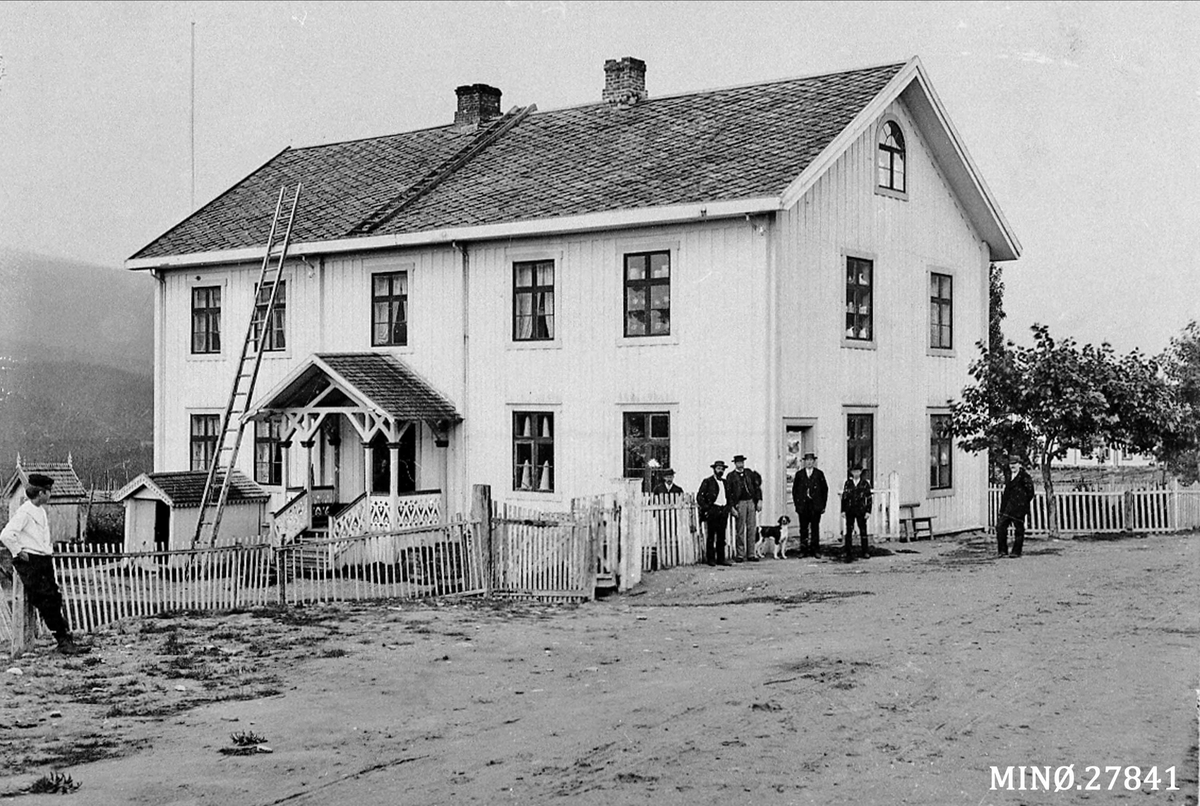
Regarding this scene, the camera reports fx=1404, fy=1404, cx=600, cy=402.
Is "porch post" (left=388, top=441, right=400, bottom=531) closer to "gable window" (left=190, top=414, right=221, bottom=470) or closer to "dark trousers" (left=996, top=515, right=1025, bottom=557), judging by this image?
"gable window" (left=190, top=414, right=221, bottom=470)

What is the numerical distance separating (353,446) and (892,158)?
1180 centimetres

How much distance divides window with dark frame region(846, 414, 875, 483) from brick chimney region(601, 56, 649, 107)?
8.56 meters

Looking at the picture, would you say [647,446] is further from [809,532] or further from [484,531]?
[484,531]

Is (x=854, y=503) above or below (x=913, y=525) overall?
above

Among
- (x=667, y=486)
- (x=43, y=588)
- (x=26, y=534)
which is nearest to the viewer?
(x=26, y=534)

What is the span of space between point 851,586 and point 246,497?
1382 centimetres

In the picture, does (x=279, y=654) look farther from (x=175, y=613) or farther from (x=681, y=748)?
(x=681, y=748)

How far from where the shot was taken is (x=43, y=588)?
13.6 metres

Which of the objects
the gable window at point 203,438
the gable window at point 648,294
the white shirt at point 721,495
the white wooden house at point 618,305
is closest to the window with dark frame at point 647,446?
the white wooden house at point 618,305

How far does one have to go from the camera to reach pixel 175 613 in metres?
16.4

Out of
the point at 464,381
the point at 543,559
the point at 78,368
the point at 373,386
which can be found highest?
the point at 78,368

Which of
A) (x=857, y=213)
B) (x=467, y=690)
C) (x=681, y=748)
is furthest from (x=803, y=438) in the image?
(x=681, y=748)

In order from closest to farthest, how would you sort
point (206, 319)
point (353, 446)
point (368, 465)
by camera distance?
point (368, 465) < point (353, 446) < point (206, 319)

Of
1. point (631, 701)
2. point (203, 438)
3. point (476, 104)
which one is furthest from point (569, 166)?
point (631, 701)
